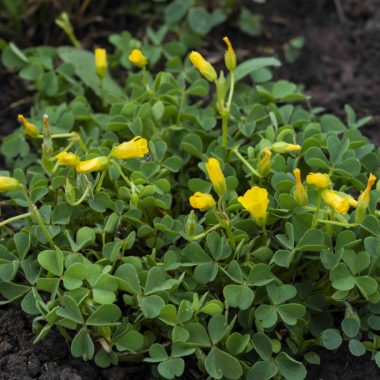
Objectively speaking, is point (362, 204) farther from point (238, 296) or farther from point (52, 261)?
point (52, 261)

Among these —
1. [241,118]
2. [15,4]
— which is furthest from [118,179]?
[15,4]

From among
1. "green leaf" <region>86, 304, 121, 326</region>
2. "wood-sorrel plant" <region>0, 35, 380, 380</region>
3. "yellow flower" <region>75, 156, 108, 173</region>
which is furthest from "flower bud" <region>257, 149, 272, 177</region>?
"green leaf" <region>86, 304, 121, 326</region>

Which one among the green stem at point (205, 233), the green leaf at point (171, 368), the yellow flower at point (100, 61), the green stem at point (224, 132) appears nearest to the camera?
the green leaf at point (171, 368)

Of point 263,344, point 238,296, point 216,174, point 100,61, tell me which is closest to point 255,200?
point 216,174

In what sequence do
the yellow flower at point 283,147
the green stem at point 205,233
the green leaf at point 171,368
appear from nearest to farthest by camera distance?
the green leaf at point 171,368 → the green stem at point 205,233 → the yellow flower at point 283,147

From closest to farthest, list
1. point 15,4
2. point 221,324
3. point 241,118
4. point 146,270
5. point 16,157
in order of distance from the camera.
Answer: point 221,324
point 146,270
point 241,118
point 16,157
point 15,4

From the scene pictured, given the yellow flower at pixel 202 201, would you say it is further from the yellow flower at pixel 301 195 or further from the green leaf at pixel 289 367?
the green leaf at pixel 289 367

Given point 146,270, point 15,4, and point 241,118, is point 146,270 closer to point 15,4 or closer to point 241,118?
point 241,118

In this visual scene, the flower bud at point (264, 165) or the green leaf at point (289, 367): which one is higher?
the flower bud at point (264, 165)

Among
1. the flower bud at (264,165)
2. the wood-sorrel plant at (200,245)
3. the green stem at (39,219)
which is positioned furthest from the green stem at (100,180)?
the flower bud at (264,165)
